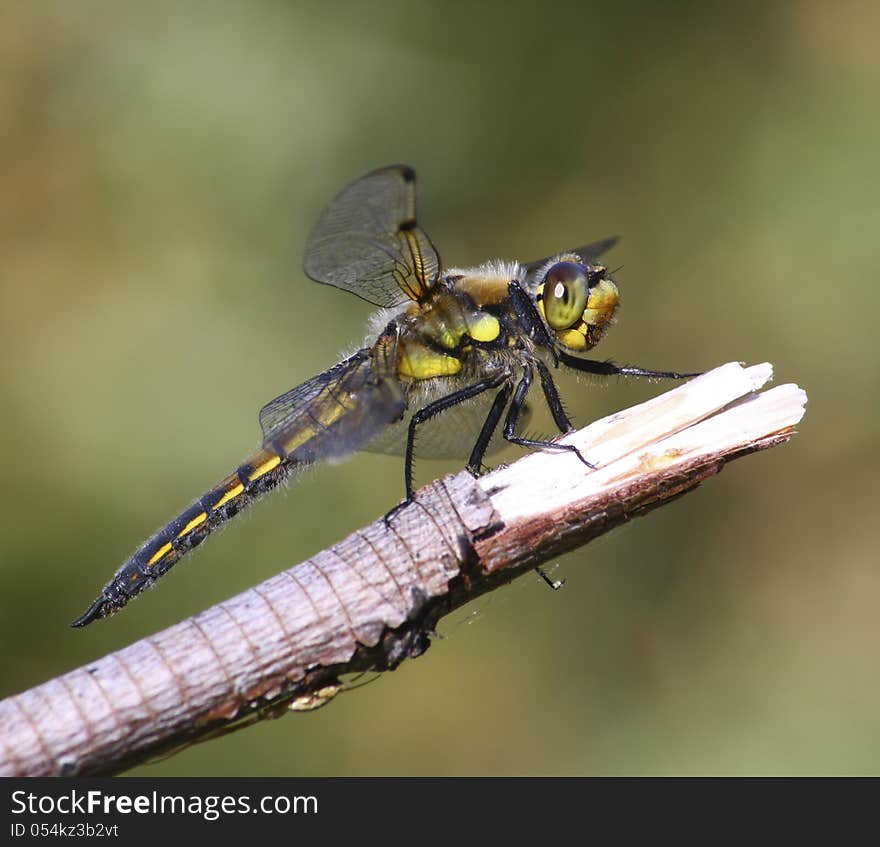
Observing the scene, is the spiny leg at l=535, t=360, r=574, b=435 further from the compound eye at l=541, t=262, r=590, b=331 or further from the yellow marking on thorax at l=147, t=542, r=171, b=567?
the yellow marking on thorax at l=147, t=542, r=171, b=567

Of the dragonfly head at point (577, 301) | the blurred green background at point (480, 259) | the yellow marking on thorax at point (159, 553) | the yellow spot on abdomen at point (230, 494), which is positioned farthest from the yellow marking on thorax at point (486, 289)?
the blurred green background at point (480, 259)

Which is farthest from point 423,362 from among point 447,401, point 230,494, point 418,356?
point 230,494

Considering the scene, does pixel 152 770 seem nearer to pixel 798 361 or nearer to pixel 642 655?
pixel 642 655

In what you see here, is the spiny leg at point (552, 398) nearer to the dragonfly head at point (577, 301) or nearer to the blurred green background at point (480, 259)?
the dragonfly head at point (577, 301)

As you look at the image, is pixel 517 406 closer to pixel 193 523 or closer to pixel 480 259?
pixel 193 523

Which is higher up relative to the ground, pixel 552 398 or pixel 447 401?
pixel 447 401
